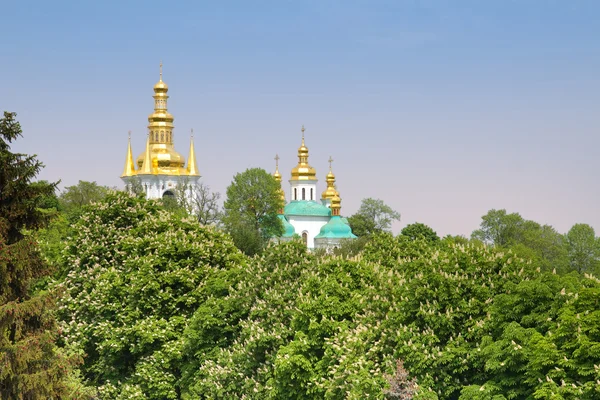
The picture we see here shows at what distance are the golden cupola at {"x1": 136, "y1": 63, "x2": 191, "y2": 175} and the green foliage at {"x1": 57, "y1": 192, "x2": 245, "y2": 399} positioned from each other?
99431 millimetres

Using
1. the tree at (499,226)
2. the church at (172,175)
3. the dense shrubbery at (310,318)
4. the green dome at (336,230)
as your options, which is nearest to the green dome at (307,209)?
the church at (172,175)

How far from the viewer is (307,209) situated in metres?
141

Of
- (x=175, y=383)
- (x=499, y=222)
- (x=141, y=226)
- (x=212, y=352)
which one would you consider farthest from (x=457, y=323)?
(x=499, y=222)

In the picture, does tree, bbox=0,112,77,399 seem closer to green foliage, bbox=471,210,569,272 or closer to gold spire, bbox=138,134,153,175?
green foliage, bbox=471,210,569,272

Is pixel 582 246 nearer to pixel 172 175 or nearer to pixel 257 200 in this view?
pixel 257 200

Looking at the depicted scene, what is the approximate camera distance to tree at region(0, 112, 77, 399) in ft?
84.9

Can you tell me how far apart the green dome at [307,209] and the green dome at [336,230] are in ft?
19.1

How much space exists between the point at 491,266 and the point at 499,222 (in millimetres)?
77250

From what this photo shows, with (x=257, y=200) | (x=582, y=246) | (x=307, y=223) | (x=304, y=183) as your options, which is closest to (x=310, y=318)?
(x=582, y=246)

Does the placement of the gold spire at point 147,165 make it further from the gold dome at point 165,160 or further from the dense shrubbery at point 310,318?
the dense shrubbery at point 310,318

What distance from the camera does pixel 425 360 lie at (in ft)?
86.2

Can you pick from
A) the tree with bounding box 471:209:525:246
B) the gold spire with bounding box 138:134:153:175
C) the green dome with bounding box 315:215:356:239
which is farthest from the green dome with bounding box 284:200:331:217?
the tree with bounding box 471:209:525:246

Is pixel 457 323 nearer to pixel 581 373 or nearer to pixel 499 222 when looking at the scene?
pixel 581 373

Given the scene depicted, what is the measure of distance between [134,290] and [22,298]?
1092 cm
